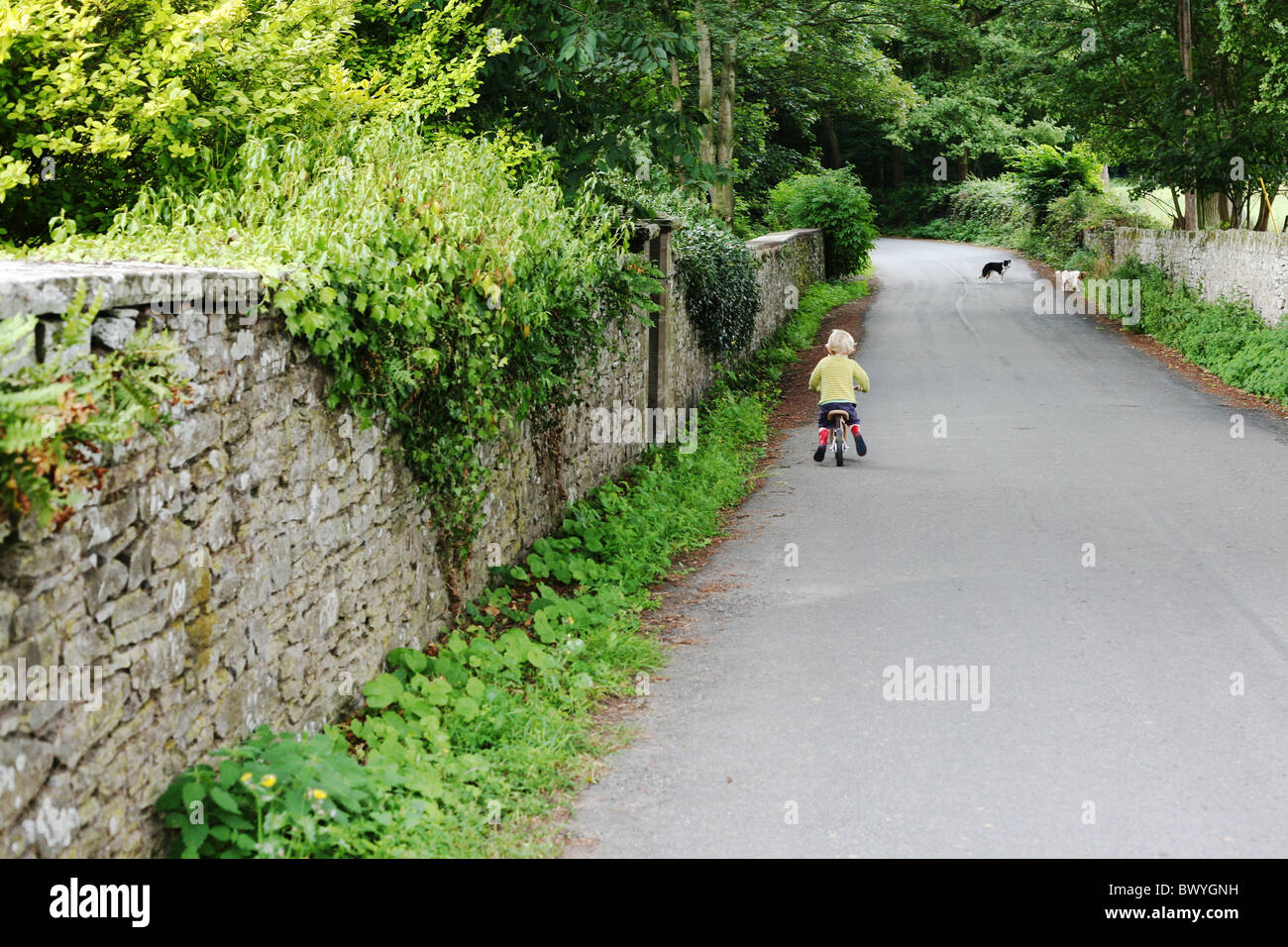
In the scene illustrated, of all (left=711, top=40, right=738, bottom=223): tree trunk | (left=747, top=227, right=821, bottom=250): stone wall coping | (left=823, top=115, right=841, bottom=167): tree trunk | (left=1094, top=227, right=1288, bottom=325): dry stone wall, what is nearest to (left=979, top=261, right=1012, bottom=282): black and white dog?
(left=747, top=227, right=821, bottom=250): stone wall coping

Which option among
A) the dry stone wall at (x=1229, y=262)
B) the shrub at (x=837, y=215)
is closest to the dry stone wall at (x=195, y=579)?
the dry stone wall at (x=1229, y=262)

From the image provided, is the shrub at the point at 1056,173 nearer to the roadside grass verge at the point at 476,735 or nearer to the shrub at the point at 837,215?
the shrub at the point at 837,215

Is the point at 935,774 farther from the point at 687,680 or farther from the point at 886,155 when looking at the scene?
the point at 886,155

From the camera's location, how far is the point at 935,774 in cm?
556

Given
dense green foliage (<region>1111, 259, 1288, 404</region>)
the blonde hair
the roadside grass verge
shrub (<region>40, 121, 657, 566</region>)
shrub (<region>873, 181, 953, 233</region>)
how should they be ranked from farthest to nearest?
shrub (<region>873, 181, 953, 233</region>) → dense green foliage (<region>1111, 259, 1288, 404</region>) → the blonde hair → shrub (<region>40, 121, 657, 566</region>) → the roadside grass verge

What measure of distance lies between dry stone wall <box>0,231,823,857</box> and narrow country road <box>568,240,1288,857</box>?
4.96 ft

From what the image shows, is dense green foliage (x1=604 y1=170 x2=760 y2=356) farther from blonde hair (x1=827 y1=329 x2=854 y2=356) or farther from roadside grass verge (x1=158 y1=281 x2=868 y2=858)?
roadside grass verge (x1=158 y1=281 x2=868 y2=858)

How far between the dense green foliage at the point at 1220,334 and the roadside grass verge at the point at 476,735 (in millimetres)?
11196

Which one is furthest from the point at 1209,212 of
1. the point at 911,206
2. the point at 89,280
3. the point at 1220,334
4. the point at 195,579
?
the point at 911,206

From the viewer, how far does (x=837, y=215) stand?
3528 centimetres

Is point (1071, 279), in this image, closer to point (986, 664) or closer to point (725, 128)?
point (725, 128)

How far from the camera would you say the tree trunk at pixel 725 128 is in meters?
26.6

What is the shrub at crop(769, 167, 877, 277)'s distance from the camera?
35219 mm
